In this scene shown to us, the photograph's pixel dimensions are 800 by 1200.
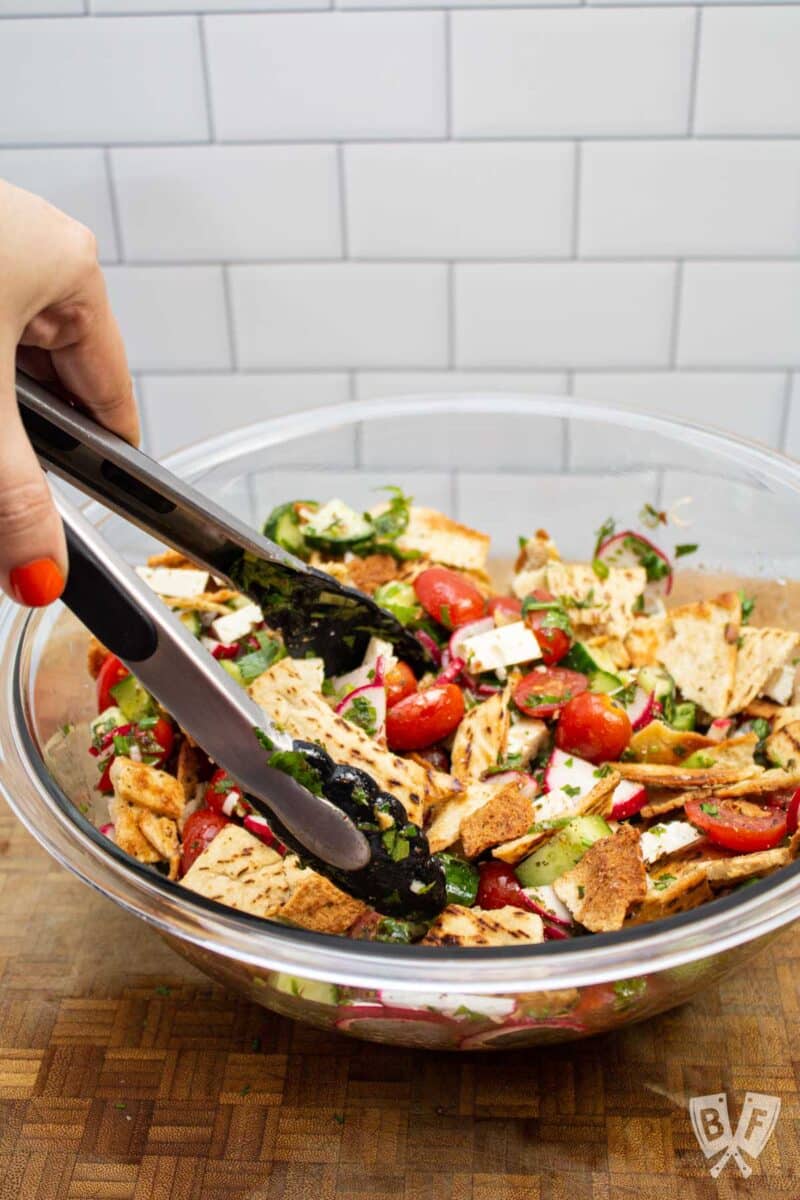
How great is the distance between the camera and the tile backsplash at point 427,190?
2162 mm

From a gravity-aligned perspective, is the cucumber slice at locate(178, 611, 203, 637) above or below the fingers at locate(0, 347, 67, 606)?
below

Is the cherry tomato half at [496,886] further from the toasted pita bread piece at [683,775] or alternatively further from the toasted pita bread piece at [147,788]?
the toasted pita bread piece at [147,788]

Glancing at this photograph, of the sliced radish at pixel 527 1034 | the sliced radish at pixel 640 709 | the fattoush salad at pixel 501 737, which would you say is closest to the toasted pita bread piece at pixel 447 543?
the fattoush salad at pixel 501 737

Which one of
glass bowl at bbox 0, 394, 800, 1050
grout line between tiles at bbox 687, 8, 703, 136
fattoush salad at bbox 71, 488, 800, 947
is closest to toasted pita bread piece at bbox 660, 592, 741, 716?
fattoush salad at bbox 71, 488, 800, 947

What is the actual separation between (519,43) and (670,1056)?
1.74 m

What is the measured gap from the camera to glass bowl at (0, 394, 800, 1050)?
3.36 feet

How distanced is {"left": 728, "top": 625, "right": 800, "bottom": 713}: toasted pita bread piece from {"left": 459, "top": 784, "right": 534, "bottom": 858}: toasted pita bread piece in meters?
0.40

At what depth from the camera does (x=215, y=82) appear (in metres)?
2.22

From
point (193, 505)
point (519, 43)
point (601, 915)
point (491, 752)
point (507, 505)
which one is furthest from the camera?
point (519, 43)

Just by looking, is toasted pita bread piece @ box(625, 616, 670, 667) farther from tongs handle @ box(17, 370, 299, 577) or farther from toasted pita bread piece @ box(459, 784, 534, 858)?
tongs handle @ box(17, 370, 299, 577)

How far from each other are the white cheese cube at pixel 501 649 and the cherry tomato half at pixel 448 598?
0.31 feet

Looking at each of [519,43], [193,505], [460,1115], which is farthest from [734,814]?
[519,43]

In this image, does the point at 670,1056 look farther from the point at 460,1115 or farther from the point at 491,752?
the point at 491,752

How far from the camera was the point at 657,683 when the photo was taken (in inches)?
63.9
